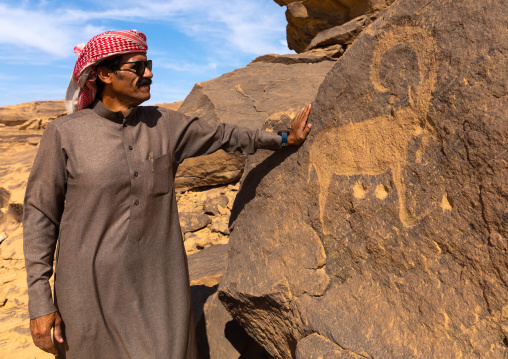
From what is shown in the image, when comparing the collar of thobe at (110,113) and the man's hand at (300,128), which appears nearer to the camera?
the collar of thobe at (110,113)

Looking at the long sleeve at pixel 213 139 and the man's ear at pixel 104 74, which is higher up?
the man's ear at pixel 104 74

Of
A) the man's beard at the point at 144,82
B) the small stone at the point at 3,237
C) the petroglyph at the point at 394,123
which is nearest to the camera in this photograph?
the petroglyph at the point at 394,123

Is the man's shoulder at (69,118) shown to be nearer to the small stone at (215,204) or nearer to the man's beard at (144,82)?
the man's beard at (144,82)

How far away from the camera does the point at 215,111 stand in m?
4.34

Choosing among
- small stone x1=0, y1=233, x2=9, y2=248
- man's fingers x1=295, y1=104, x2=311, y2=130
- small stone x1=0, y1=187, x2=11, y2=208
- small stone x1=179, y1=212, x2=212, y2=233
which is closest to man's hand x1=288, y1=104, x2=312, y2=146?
man's fingers x1=295, y1=104, x2=311, y2=130

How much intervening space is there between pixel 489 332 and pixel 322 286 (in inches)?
21.7

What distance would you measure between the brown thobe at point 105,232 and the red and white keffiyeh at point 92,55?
0.08 meters

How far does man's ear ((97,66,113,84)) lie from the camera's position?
1.60 meters

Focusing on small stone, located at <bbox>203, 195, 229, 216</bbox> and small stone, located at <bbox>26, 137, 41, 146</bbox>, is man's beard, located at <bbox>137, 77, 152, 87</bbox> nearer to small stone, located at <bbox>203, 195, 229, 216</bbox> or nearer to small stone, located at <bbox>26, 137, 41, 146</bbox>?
small stone, located at <bbox>203, 195, 229, 216</bbox>

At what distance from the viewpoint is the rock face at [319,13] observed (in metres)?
7.38

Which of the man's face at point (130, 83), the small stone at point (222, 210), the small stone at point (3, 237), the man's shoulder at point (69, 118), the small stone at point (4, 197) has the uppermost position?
the man's face at point (130, 83)

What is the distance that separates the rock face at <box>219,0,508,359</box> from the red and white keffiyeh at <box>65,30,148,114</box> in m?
0.72

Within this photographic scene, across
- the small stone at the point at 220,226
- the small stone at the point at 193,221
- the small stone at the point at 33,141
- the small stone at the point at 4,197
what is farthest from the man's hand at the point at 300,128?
the small stone at the point at 33,141

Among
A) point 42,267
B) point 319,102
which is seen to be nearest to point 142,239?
point 42,267
